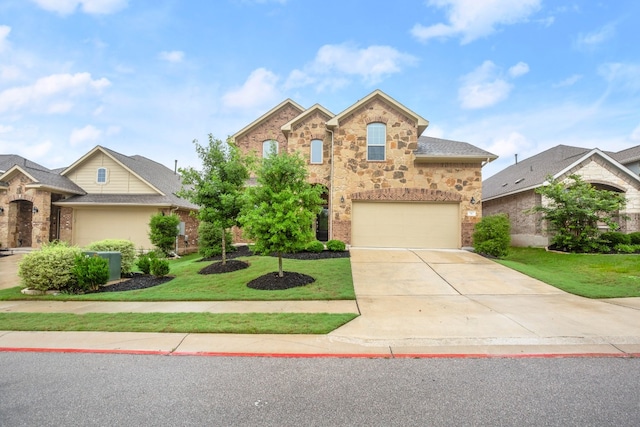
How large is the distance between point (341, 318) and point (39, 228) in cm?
2045

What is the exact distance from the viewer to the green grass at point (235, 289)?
8.12 meters

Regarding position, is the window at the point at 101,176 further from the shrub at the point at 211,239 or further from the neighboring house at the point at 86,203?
the shrub at the point at 211,239

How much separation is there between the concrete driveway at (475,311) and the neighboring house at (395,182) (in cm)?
457

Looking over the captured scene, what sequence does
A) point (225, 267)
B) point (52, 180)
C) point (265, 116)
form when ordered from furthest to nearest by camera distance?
point (265, 116), point (52, 180), point (225, 267)

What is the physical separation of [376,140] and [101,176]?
1694cm

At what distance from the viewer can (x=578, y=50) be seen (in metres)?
15.9

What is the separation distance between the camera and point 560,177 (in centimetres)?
1653

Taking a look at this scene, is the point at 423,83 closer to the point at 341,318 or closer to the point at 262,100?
the point at 262,100

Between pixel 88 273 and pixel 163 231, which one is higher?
pixel 163 231

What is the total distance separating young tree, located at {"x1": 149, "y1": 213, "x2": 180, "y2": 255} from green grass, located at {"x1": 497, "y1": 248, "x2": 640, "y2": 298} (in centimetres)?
1545

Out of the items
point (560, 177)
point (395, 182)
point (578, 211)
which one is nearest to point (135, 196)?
point (395, 182)

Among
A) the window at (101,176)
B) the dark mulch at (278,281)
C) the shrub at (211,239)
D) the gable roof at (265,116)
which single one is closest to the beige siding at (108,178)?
the window at (101,176)

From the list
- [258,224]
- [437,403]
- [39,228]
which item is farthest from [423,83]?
[39,228]

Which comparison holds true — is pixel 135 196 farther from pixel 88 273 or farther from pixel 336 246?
pixel 336 246
